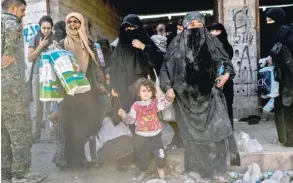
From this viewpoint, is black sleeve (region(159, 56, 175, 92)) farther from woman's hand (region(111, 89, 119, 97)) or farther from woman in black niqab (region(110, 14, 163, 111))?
woman's hand (region(111, 89, 119, 97))

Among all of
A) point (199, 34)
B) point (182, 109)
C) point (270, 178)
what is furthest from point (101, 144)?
point (270, 178)

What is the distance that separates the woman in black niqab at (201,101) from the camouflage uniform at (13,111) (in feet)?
4.70

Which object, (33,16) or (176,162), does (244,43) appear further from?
(33,16)

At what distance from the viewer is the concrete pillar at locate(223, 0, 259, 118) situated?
624 cm

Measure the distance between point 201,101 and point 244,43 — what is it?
3.17m

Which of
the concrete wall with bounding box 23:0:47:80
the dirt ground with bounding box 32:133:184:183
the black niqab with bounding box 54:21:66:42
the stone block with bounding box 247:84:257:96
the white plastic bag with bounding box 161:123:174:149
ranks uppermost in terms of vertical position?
the concrete wall with bounding box 23:0:47:80

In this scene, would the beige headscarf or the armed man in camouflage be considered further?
the beige headscarf

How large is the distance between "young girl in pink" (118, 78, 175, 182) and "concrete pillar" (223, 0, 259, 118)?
10.3 feet

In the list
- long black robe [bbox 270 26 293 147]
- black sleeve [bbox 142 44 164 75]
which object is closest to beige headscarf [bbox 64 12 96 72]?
black sleeve [bbox 142 44 164 75]

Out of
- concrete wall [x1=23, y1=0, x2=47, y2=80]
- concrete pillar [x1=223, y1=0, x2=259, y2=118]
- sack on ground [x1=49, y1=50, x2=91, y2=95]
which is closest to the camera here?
sack on ground [x1=49, y1=50, x2=91, y2=95]

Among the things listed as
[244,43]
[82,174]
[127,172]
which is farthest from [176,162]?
[244,43]

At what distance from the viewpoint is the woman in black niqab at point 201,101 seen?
11.5ft

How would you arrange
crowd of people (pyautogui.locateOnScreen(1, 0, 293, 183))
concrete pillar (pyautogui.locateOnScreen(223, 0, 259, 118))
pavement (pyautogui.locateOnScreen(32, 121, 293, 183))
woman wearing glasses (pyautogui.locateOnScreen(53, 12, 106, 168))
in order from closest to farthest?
1. crowd of people (pyautogui.locateOnScreen(1, 0, 293, 183))
2. pavement (pyautogui.locateOnScreen(32, 121, 293, 183))
3. woman wearing glasses (pyautogui.locateOnScreen(53, 12, 106, 168))
4. concrete pillar (pyautogui.locateOnScreen(223, 0, 259, 118))

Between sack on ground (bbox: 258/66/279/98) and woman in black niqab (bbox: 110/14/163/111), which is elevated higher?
woman in black niqab (bbox: 110/14/163/111)
